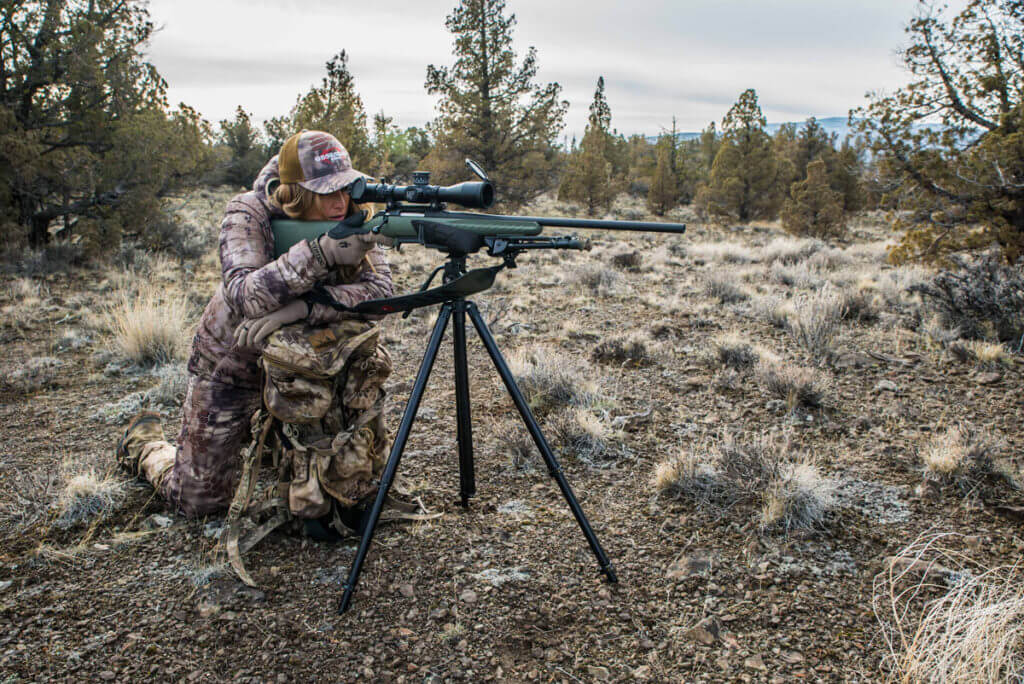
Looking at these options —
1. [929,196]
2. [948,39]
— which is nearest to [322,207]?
[929,196]

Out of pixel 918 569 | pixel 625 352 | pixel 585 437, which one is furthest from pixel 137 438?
pixel 918 569

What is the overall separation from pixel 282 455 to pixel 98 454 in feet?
6.24

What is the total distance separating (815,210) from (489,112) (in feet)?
33.8

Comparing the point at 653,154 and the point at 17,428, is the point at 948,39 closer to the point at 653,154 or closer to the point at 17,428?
the point at 17,428

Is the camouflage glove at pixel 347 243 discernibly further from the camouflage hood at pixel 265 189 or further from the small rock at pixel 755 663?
the small rock at pixel 755 663

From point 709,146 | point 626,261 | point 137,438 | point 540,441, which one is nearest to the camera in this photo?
point 540,441

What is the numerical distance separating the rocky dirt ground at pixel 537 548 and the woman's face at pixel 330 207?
1.63 meters

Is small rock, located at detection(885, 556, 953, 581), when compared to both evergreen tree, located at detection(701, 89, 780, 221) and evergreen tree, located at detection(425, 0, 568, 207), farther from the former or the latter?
evergreen tree, located at detection(701, 89, 780, 221)

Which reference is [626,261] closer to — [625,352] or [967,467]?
[625,352]

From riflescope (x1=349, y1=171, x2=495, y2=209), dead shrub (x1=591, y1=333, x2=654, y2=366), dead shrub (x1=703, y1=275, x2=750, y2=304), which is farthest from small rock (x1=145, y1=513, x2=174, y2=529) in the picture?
dead shrub (x1=703, y1=275, x2=750, y2=304)

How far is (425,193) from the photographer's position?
2.51 metres

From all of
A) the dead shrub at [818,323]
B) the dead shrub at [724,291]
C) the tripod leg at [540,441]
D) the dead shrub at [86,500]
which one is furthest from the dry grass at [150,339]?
the dead shrub at [724,291]

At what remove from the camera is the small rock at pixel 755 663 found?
230 cm

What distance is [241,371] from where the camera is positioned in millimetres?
3158
